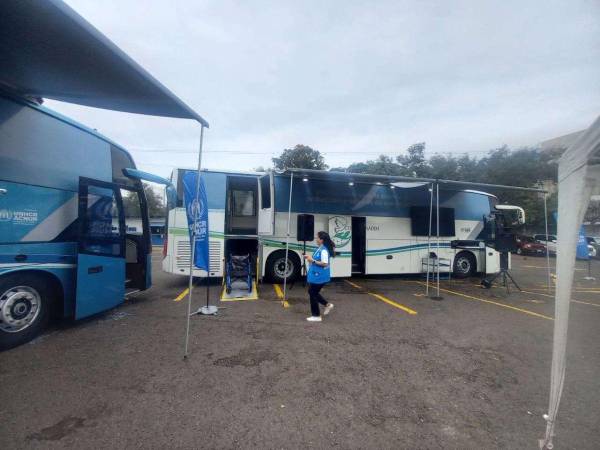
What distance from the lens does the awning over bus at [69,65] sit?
6.66ft

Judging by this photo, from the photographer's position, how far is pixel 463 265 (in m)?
9.37

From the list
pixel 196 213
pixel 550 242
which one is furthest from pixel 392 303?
pixel 550 242

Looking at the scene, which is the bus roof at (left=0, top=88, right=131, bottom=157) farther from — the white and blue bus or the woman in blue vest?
the woman in blue vest

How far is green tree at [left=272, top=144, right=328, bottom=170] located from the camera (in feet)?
94.3

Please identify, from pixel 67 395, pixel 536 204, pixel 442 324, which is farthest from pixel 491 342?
pixel 536 204

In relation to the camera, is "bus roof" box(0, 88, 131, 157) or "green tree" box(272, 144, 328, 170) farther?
"green tree" box(272, 144, 328, 170)

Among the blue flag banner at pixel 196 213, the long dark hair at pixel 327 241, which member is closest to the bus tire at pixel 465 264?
the long dark hair at pixel 327 241

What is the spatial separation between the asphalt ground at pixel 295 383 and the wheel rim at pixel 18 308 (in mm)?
309

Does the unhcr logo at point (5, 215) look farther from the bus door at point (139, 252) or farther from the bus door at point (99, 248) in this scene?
the bus door at point (139, 252)

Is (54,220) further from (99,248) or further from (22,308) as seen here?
(22,308)

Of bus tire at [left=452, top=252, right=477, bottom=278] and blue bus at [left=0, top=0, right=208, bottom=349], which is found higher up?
blue bus at [left=0, top=0, right=208, bottom=349]

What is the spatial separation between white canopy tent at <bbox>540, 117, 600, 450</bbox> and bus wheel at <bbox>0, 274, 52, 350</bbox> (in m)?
5.69

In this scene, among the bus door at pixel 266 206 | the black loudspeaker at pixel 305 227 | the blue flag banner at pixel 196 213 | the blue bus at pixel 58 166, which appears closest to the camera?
the blue bus at pixel 58 166

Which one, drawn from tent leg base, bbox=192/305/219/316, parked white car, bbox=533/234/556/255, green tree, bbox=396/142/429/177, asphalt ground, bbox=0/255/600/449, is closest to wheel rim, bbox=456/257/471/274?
asphalt ground, bbox=0/255/600/449
